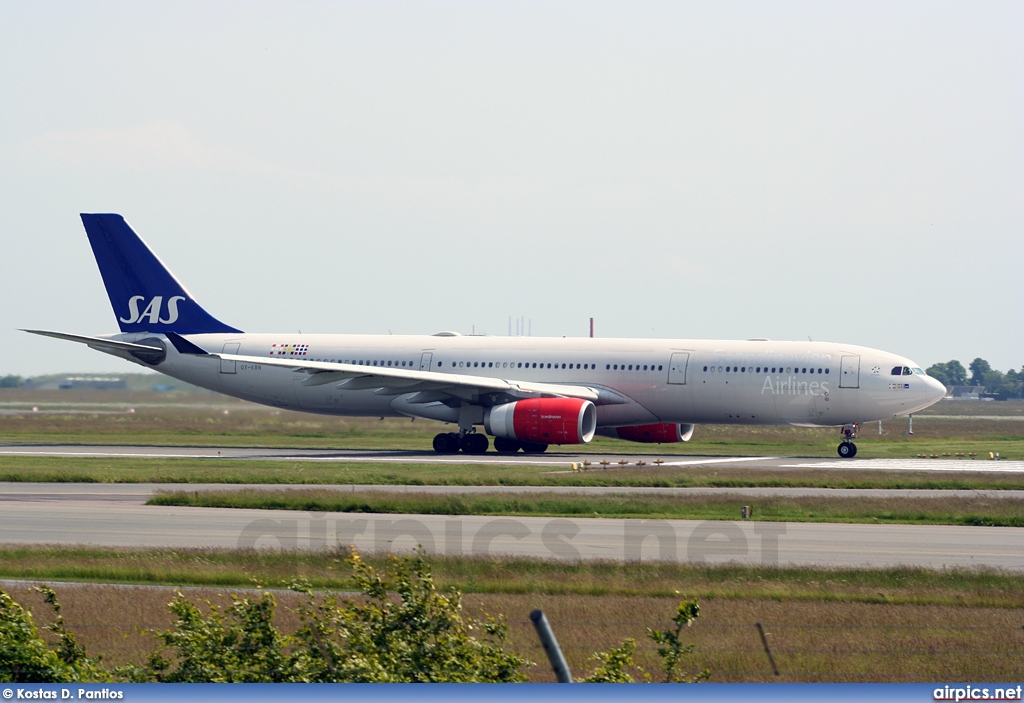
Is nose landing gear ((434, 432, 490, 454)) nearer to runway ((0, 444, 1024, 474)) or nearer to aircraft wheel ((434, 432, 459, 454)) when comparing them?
aircraft wheel ((434, 432, 459, 454))

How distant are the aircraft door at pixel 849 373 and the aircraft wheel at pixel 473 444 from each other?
13297 millimetres

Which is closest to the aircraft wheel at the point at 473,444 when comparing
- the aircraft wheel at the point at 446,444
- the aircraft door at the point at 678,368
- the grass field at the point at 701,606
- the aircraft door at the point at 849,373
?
the aircraft wheel at the point at 446,444

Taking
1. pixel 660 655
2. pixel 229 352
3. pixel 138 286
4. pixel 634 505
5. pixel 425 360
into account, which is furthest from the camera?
pixel 138 286

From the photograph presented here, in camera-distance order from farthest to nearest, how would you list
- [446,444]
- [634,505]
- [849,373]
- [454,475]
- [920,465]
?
1. [446,444]
2. [849,373]
3. [920,465]
4. [454,475]
5. [634,505]

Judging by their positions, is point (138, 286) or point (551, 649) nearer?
point (551, 649)

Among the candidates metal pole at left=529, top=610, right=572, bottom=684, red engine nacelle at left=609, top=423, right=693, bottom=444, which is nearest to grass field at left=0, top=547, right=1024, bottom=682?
metal pole at left=529, top=610, right=572, bottom=684

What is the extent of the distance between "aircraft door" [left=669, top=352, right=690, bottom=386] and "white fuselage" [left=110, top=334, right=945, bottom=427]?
37mm

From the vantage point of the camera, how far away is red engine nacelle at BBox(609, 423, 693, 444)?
165 ft

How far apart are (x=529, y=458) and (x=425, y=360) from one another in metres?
7.93

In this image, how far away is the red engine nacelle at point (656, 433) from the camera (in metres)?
50.4

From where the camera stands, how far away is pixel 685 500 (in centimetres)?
2923

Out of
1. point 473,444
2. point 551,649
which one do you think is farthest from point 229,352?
point 551,649

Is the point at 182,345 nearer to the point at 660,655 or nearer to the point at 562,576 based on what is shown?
the point at 562,576

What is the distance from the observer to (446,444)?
48.5m
